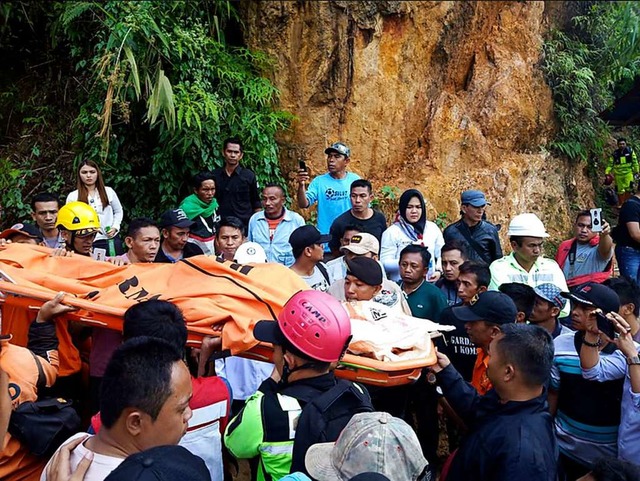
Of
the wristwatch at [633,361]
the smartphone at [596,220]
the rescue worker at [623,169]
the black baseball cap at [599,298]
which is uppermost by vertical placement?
the black baseball cap at [599,298]

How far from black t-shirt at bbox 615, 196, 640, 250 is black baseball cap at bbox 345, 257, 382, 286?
332 centimetres

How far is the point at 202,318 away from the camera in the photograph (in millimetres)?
2979

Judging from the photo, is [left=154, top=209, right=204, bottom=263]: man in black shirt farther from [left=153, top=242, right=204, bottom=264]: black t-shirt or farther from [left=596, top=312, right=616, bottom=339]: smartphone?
[left=596, top=312, right=616, bottom=339]: smartphone

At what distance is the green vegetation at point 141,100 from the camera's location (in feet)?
23.5

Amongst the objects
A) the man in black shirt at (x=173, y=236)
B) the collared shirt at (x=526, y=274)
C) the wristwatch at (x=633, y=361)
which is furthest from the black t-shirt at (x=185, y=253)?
the wristwatch at (x=633, y=361)

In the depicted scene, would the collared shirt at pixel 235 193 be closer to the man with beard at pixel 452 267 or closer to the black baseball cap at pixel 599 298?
the man with beard at pixel 452 267

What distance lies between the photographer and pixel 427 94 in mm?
9000

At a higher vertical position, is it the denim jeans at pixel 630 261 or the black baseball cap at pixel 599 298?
the black baseball cap at pixel 599 298


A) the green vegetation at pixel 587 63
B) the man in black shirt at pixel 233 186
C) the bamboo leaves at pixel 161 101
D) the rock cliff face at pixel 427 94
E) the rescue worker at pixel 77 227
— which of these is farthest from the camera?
the green vegetation at pixel 587 63

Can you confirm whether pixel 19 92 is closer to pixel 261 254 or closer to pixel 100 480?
pixel 261 254

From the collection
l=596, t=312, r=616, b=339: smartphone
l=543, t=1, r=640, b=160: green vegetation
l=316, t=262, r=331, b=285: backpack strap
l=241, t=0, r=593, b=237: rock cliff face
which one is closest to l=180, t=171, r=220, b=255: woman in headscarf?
l=316, t=262, r=331, b=285: backpack strap

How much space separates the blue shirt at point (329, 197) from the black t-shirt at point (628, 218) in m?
2.75

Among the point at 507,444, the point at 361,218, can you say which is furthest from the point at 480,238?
the point at 507,444

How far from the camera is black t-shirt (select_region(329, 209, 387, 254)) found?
538cm
